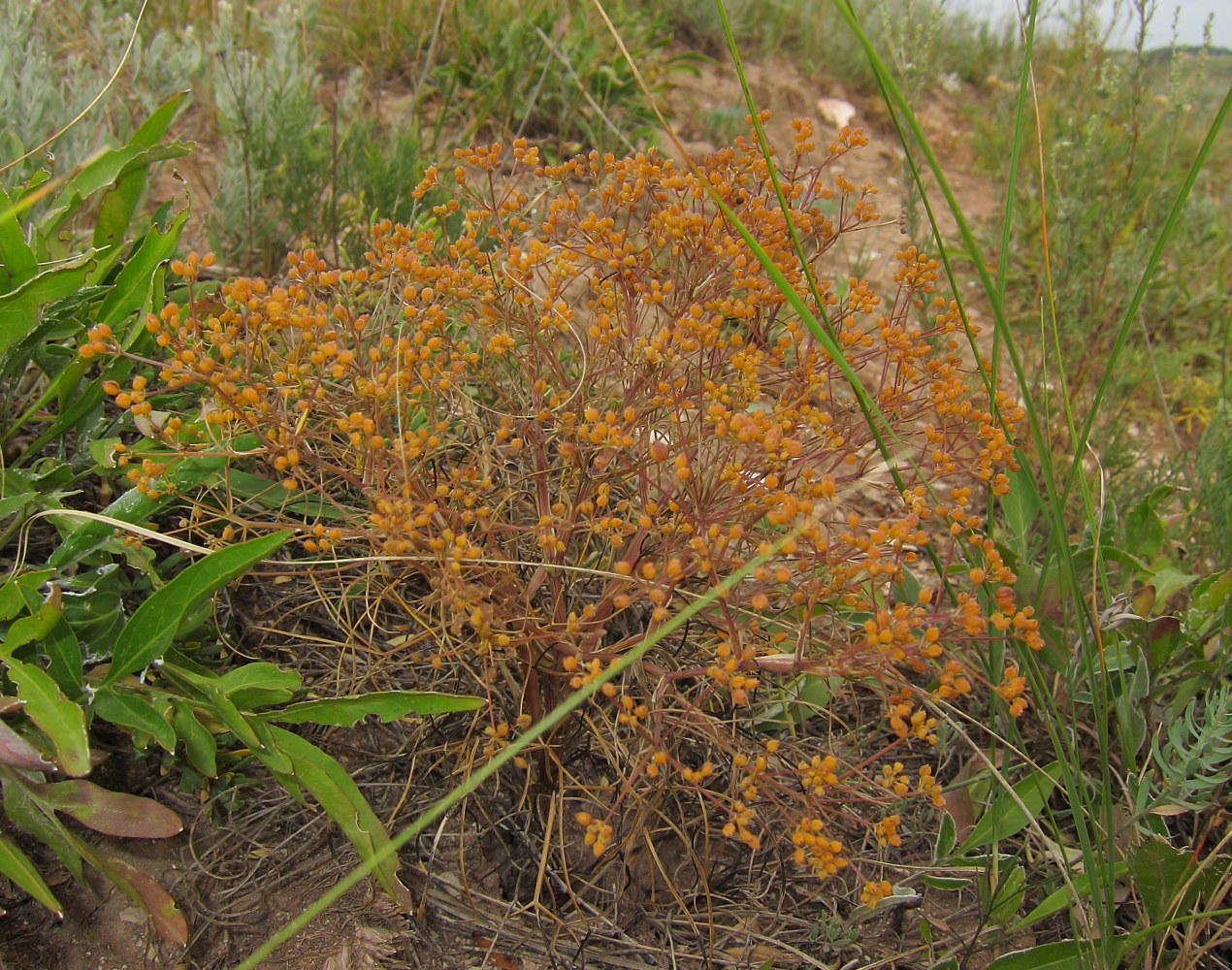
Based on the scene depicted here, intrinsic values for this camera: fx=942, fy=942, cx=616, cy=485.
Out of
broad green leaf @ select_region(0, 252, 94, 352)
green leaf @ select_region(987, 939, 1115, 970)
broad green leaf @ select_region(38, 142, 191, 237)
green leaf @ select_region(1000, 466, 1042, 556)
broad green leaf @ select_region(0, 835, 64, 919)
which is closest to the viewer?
broad green leaf @ select_region(0, 835, 64, 919)

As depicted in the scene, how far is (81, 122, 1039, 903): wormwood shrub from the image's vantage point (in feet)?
4.27

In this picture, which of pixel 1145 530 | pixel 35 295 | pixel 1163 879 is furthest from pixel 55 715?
pixel 1145 530

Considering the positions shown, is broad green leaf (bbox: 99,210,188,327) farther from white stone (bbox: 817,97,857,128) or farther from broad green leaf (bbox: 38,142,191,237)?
white stone (bbox: 817,97,857,128)

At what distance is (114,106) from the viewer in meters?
3.12

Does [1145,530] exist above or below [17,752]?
above

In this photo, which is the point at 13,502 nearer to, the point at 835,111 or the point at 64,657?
the point at 64,657

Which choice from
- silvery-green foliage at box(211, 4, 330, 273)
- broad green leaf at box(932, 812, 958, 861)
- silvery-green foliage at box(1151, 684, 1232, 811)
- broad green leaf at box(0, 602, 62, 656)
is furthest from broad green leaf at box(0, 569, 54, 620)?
silvery-green foliage at box(1151, 684, 1232, 811)

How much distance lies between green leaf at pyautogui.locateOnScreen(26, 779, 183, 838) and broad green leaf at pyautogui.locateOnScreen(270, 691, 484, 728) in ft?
0.67

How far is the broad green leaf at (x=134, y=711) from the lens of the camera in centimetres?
143

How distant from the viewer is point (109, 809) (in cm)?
142

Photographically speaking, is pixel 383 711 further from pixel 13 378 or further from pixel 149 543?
pixel 13 378

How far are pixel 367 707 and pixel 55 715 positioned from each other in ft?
1.41

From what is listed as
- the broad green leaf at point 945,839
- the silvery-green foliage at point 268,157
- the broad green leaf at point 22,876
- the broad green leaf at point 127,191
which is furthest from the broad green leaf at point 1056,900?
the silvery-green foliage at point 268,157

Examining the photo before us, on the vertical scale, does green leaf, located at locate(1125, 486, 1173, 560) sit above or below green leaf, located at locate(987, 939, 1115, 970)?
above
